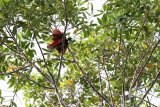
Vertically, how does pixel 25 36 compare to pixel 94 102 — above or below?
above

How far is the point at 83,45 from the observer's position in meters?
4.48

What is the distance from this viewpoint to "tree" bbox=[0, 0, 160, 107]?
3.33m

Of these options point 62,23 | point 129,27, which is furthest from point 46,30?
point 129,27

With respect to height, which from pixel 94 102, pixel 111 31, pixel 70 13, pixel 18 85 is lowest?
pixel 94 102

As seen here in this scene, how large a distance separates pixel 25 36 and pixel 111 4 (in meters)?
1.11

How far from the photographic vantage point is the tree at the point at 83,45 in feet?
10.9

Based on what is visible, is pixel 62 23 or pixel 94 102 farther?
pixel 94 102

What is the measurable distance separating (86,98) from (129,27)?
1.53m

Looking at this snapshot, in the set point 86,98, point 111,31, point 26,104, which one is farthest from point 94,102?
point 111,31

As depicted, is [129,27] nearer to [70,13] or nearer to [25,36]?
[70,13]

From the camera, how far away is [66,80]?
493 cm

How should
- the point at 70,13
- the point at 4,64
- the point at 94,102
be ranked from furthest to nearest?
the point at 94,102
the point at 4,64
the point at 70,13

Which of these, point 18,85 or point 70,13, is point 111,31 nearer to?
point 70,13

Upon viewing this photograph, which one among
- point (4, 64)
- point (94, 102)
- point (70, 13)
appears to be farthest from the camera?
point (94, 102)
